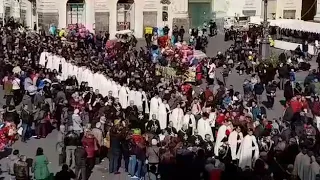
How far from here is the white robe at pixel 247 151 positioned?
62.1 feet

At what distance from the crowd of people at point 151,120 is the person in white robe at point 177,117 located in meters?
0.04

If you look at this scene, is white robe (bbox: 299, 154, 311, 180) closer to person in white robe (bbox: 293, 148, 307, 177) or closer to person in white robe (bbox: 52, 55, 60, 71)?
person in white robe (bbox: 293, 148, 307, 177)

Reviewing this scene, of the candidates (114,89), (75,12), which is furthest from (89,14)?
(114,89)

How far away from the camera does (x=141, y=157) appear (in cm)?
1912

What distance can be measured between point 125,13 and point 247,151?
33.2 meters

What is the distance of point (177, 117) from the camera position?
876 inches

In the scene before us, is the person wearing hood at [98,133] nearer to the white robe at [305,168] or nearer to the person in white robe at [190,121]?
the person in white robe at [190,121]

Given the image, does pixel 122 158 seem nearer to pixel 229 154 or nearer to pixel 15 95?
pixel 229 154

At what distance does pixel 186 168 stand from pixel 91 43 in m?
25.6

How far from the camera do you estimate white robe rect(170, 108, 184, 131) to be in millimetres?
21959

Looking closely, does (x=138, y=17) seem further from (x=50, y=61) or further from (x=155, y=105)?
(x=155, y=105)

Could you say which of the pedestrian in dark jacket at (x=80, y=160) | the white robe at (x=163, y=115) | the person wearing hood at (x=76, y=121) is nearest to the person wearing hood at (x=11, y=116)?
the person wearing hood at (x=76, y=121)

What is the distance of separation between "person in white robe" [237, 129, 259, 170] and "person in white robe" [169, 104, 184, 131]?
10.3 feet

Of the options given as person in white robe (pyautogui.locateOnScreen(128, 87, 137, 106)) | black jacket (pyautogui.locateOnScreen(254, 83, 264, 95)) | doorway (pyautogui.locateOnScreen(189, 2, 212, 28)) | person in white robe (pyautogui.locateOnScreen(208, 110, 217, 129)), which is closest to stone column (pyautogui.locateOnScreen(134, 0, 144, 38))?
doorway (pyautogui.locateOnScreen(189, 2, 212, 28))
